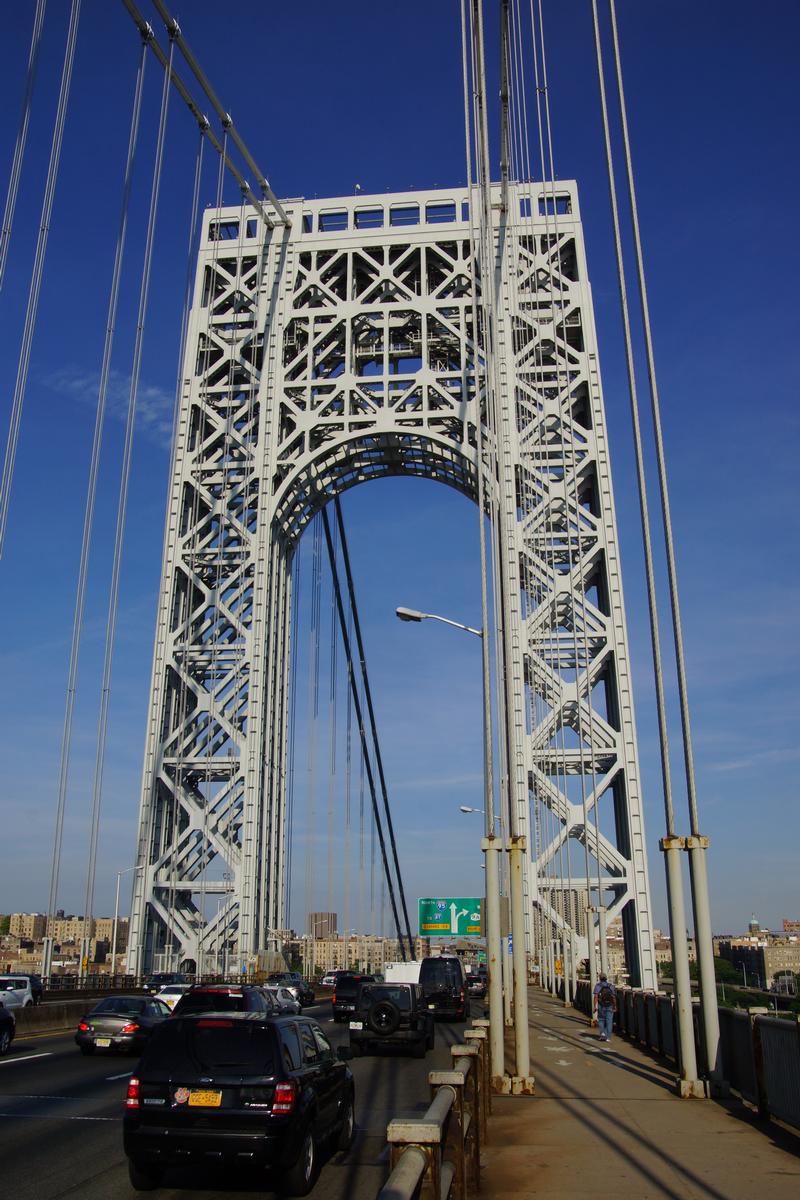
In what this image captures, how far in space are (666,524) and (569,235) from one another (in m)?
36.6

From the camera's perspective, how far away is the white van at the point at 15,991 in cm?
2912

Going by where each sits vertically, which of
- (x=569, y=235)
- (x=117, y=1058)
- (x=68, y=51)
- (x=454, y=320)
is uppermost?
(x=569, y=235)

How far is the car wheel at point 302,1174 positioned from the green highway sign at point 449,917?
71695 millimetres

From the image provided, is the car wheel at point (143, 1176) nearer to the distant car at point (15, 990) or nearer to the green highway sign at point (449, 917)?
the distant car at point (15, 990)

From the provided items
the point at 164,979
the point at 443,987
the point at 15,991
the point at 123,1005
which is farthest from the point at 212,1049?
the point at 164,979

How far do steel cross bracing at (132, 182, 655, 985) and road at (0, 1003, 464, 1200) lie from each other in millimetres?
21325

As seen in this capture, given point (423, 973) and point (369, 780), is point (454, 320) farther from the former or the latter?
point (369, 780)

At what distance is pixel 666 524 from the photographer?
1530 centimetres

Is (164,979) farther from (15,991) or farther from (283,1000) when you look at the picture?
(283,1000)

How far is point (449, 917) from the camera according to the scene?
7981 cm

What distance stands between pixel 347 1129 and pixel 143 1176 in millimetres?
2885

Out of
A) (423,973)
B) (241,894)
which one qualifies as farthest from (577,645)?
(241,894)

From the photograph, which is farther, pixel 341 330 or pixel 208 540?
pixel 341 330

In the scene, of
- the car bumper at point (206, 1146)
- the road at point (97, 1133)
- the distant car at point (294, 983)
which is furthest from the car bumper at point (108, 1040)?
the distant car at point (294, 983)
